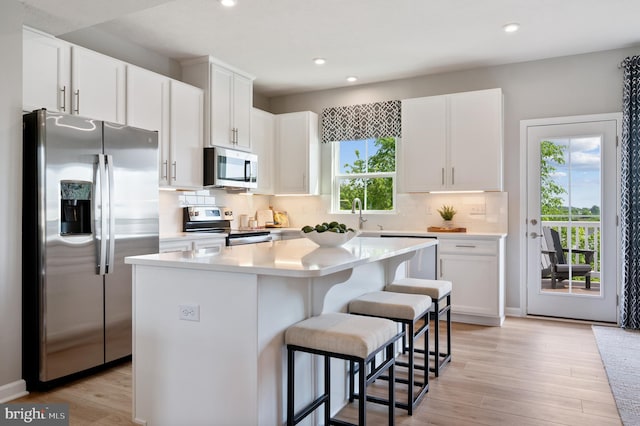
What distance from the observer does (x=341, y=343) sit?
1.92m

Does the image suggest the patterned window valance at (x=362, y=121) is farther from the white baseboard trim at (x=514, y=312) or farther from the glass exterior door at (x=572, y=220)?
the white baseboard trim at (x=514, y=312)

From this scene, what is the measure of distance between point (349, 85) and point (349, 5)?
2.26 metres

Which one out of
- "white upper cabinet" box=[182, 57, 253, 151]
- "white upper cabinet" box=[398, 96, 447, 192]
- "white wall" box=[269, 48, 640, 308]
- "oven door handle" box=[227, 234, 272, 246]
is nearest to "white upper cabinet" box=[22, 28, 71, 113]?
"white upper cabinet" box=[182, 57, 253, 151]

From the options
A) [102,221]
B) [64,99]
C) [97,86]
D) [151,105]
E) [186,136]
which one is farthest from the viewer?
[186,136]

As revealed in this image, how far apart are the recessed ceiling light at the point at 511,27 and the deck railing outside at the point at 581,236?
2046mm

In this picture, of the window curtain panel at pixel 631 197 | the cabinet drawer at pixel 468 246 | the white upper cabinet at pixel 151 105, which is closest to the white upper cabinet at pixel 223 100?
the white upper cabinet at pixel 151 105

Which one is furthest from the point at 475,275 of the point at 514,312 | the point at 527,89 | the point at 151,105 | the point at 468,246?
the point at 151,105

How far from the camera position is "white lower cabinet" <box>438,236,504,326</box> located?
14.6 ft

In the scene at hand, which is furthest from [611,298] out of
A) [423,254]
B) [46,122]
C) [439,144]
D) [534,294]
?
[46,122]

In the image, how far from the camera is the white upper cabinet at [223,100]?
15.4ft

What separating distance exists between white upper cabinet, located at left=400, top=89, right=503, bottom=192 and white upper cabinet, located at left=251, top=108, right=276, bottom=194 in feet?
5.82

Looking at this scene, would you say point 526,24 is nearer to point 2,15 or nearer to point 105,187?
point 105,187

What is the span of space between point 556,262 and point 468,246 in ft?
3.40

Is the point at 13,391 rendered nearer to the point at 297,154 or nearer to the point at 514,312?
the point at 297,154
